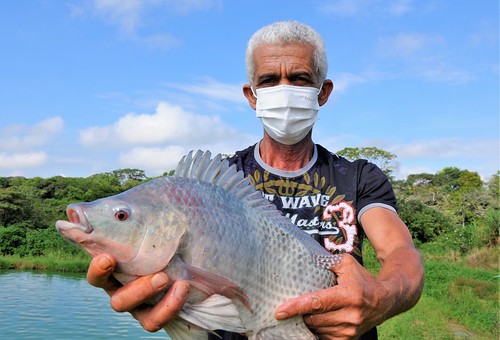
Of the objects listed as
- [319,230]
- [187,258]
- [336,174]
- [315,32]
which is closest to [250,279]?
[187,258]

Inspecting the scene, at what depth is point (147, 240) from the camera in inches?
80.5

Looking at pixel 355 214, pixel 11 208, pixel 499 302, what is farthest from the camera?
pixel 11 208

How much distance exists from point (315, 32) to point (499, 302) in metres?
14.0

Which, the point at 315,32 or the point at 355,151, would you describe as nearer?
the point at 315,32

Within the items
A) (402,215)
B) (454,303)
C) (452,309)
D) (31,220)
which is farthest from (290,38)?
(31,220)

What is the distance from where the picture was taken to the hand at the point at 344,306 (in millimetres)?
2150

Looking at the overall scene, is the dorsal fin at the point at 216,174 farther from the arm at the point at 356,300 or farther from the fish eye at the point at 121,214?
the arm at the point at 356,300

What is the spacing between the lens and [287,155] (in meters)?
3.30

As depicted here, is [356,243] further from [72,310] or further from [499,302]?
[72,310]

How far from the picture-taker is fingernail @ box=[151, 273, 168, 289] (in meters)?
1.99

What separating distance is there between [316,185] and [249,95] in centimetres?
85

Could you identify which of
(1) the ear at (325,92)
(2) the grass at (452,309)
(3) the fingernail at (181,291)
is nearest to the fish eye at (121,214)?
(3) the fingernail at (181,291)

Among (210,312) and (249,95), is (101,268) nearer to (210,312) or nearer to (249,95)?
(210,312)

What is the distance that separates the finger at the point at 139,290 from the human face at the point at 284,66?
1.68 metres
